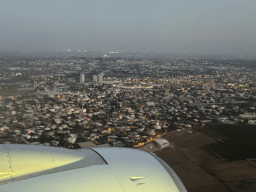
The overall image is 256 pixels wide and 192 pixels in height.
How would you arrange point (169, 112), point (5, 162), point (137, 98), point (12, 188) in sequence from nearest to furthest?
point (12, 188) → point (5, 162) → point (169, 112) → point (137, 98)

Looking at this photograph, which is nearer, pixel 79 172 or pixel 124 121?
pixel 79 172

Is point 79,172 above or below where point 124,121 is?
above

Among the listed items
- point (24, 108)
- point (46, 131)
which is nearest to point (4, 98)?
point (24, 108)

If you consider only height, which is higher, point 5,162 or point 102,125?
point 5,162

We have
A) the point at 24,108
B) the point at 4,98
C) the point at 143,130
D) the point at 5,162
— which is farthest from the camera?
the point at 4,98

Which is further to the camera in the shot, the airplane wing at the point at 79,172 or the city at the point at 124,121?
the city at the point at 124,121

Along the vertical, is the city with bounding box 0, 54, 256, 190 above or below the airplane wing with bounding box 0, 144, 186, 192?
below

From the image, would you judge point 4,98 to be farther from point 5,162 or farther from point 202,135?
point 5,162

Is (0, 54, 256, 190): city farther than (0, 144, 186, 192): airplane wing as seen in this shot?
Yes

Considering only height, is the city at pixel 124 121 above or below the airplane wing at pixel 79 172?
below

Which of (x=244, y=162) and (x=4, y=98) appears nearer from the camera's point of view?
(x=244, y=162)
